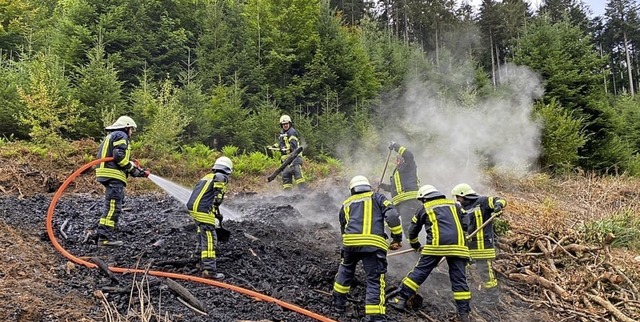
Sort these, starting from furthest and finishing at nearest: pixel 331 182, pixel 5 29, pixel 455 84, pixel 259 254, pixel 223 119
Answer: pixel 455 84
pixel 5 29
pixel 223 119
pixel 331 182
pixel 259 254

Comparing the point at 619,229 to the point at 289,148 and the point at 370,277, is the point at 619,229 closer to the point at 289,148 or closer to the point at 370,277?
the point at 370,277

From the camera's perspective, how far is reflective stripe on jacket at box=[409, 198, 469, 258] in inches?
241

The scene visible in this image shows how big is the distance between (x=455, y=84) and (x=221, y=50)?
1583cm

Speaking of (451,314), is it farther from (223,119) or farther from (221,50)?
(221,50)

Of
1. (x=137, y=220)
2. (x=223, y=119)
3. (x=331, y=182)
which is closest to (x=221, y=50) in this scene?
(x=223, y=119)

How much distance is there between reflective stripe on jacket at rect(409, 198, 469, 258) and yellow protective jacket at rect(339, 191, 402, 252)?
0.54 meters

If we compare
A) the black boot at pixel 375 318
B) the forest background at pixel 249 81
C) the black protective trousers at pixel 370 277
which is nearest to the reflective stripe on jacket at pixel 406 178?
the black protective trousers at pixel 370 277

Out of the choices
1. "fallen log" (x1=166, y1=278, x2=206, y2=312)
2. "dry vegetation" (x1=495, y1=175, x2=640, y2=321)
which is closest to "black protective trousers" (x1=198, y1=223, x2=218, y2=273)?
"fallen log" (x1=166, y1=278, x2=206, y2=312)

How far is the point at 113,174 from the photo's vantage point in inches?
276

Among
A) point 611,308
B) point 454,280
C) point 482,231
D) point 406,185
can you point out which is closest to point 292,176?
point 406,185

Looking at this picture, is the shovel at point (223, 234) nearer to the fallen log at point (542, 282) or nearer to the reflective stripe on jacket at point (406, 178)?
the reflective stripe on jacket at point (406, 178)

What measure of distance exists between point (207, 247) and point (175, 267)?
1.71 ft

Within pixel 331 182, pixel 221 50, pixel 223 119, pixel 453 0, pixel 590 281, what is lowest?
pixel 590 281

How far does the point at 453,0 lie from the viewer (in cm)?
4644
